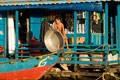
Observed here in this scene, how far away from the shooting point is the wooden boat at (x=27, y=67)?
1645cm

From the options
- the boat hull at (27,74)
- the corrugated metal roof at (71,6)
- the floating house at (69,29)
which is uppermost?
the corrugated metal roof at (71,6)

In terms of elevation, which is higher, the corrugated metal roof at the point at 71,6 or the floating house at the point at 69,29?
the corrugated metal roof at the point at 71,6

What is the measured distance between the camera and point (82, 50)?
59.0ft

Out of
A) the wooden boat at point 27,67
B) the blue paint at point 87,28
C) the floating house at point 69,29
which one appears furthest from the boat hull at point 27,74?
the blue paint at point 87,28

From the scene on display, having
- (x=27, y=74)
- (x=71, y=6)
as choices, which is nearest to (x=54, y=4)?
(x=71, y=6)

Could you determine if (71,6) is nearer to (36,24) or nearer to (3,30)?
(36,24)

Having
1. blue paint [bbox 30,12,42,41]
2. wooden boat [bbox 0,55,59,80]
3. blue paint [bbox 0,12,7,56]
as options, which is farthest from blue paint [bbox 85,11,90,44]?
blue paint [bbox 0,12,7,56]

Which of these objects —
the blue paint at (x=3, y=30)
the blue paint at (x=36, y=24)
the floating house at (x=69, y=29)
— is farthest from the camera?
the blue paint at (x=3, y=30)

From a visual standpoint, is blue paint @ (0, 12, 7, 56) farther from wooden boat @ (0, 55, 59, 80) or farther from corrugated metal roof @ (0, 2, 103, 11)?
wooden boat @ (0, 55, 59, 80)

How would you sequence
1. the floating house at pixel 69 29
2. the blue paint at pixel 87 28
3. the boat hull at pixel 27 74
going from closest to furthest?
the boat hull at pixel 27 74 → the floating house at pixel 69 29 → the blue paint at pixel 87 28

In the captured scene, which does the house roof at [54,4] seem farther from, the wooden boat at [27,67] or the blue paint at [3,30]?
the wooden boat at [27,67]

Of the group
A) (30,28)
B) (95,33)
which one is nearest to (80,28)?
(95,33)

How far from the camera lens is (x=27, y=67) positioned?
651 inches

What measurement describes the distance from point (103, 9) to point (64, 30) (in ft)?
6.36
